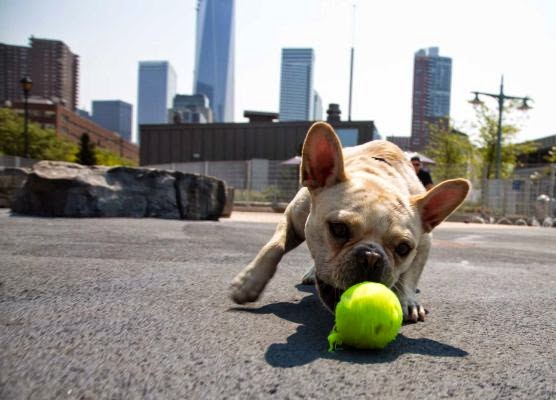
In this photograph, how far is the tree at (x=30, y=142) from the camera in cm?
4641

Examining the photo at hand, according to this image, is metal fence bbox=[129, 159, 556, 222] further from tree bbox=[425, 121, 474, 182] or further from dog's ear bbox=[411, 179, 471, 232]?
dog's ear bbox=[411, 179, 471, 232]

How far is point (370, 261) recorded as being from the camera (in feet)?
7.29

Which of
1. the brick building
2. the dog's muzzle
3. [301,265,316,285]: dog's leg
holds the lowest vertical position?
[301,265,316,285]: dog's leg

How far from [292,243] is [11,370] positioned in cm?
214

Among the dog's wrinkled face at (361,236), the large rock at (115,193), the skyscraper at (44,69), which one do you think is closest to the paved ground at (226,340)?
the dog's wrinkled face at (361,236)

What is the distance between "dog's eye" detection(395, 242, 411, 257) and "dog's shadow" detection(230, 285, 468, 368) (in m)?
0.43

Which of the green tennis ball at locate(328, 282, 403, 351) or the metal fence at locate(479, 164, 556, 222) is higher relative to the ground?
Result: the metal fence at locate(479, 164, 556, 222)

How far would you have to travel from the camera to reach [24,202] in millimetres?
9469

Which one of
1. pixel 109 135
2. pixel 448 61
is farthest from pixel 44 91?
pixel 448 61

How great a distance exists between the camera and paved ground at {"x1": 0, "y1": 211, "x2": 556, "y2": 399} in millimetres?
1516

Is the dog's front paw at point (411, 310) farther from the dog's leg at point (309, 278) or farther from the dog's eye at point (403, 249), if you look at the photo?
the dog's leg at point (309, 278)

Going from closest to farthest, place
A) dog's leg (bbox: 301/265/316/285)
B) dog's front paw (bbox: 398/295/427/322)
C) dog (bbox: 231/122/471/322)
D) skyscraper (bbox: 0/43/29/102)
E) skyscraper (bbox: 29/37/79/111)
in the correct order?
dog (bbox: 231/122/471/322) → dog's front paw (bbox: 398/295/427/322) → dog's leg (bbox: 301/265/316/285) → skyscraper (bbox: 0/43/29/102) → skyscraper (bbox: 29/37/79/111)

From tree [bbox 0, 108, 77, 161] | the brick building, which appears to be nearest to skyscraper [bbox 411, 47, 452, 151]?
the brick building

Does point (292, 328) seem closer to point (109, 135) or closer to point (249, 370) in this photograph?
point (249, 370)
